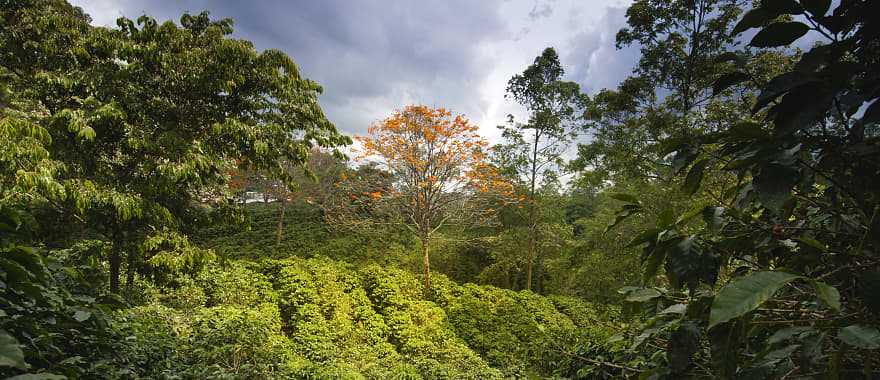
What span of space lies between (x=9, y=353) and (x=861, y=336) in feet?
4.40

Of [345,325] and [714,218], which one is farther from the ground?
[714,218]

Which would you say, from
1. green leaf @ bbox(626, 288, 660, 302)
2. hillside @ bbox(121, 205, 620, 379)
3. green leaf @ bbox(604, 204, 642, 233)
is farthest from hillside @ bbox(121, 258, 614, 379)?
green leaf @ bbox(604, 204, 642, 233)

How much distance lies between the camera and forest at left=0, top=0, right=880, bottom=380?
65cm

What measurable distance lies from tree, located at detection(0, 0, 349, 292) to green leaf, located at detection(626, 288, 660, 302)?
189 inches

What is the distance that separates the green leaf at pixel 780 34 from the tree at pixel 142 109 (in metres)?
5.05

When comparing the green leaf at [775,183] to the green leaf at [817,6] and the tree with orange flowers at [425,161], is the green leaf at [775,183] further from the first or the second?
the tree with orange flowers at [425,161]

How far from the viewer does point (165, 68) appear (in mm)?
4773

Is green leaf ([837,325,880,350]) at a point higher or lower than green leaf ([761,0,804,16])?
lower

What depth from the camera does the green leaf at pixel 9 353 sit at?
0.62 meters

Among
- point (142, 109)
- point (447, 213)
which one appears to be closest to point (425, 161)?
point (447, 213)

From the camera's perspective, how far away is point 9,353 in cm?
63

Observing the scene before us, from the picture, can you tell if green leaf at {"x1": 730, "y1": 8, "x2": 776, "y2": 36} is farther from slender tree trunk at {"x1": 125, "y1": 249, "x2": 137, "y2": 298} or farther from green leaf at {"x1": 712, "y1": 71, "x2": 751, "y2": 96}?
slender tree trunk at {"x1": 125, "y1": 249, "x2": 137, "y2": 298}

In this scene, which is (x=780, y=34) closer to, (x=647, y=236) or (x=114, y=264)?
(x=647, y=236)

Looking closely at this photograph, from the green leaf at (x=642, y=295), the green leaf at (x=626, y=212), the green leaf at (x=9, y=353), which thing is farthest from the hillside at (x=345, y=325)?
the green leaf at (x=9, y=353)
